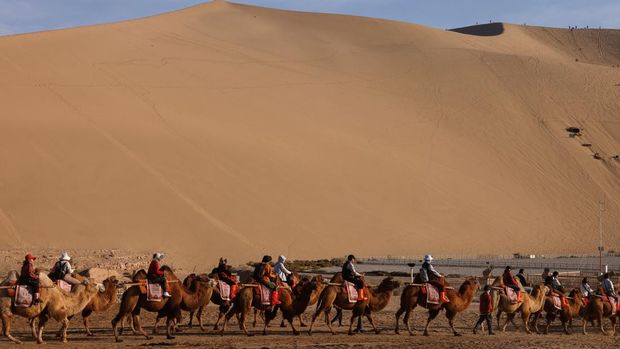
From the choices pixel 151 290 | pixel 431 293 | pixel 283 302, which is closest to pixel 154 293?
pixel 151 290

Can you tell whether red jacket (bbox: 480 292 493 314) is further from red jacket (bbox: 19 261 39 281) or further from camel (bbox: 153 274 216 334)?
red jacket (bbox: 19 261 39 281)

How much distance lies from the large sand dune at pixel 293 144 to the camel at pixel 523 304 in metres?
18.8

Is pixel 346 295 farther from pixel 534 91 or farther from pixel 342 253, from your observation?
pixel 534 91

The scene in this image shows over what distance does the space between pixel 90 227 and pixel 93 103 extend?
14721mm

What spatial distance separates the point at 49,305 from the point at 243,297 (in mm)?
4027

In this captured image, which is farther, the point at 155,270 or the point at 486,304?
the point at 486,304

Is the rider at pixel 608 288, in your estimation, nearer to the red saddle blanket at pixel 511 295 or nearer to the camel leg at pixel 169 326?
the red saddle blanket at pixel 511 295

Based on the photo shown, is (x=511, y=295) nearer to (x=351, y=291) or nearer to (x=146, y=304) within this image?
(x=351, y=291)

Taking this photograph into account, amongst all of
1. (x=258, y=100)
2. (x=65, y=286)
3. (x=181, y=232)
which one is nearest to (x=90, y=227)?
(x=181, y=232)

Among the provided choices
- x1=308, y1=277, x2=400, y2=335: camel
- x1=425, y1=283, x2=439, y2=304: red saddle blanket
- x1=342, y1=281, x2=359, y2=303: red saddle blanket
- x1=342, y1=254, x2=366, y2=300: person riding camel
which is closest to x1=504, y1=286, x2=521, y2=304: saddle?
x1=425, y1=283, x2=439, y2=304: red saddle blanket

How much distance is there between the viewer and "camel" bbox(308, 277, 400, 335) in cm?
1994

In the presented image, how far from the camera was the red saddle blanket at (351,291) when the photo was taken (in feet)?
65.7

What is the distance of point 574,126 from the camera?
218 feet

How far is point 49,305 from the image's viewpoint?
17.8 m
